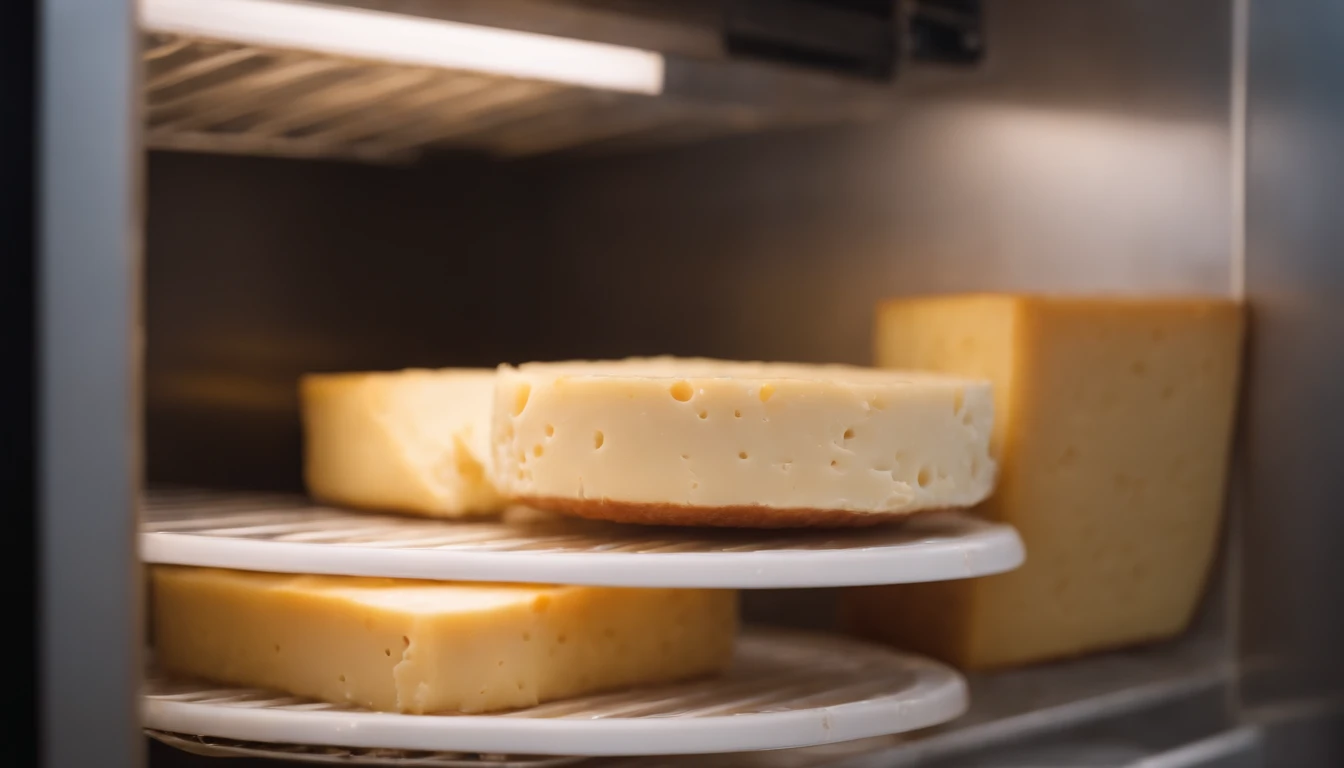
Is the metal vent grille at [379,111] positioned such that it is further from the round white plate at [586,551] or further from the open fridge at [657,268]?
the round white plate at [586,551]

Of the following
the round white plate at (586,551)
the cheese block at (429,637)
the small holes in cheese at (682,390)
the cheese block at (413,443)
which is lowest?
the cheese block at (429,637)

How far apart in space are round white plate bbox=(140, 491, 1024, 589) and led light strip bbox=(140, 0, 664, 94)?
0.86 feet

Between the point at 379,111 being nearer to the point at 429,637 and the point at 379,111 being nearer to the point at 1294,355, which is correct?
the point at 429,637

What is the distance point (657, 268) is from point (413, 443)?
421mm

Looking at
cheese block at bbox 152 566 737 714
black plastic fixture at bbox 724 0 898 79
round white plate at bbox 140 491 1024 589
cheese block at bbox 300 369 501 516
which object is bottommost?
cheese block at bbox 152 566 737 714

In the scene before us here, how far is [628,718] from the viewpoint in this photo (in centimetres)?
66

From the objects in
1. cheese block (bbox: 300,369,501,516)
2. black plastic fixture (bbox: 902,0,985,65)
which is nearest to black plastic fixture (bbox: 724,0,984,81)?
black plastic fixture (bbox: 902,0,985,65)

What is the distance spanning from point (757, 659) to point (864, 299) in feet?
1.12

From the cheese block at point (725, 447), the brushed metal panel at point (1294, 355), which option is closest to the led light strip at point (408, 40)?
the cheese block at point (725, 447)

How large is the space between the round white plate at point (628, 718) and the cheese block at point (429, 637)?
0.01 meters

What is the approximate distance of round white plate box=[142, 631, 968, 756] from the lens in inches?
→ 25.2

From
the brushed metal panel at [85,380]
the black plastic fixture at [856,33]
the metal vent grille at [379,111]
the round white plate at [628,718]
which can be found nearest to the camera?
the brushed metal panel at [85,380]

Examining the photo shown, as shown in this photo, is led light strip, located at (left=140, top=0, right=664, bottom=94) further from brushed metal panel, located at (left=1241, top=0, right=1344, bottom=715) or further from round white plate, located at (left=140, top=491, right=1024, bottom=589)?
brushed metal panel, located at (left=1241, top=0, right=1344, bottom=715)

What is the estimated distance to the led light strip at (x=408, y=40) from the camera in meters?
0.67
